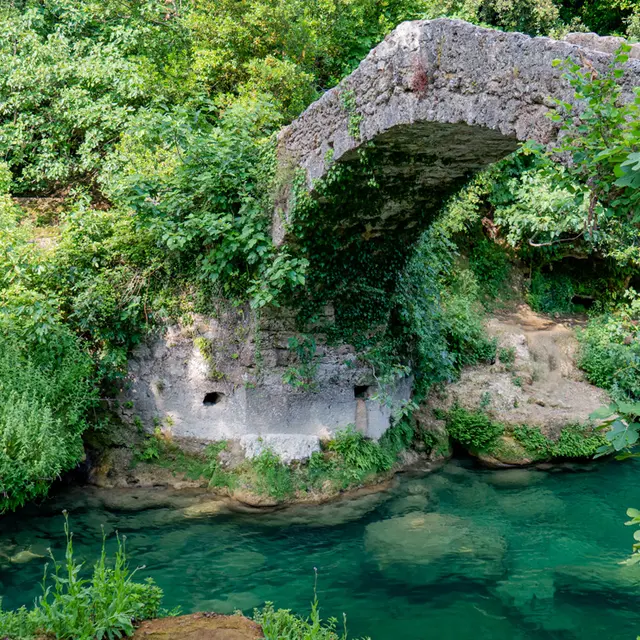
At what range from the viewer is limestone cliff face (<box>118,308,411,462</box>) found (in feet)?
24.3

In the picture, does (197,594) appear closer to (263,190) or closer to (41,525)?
(41,525)

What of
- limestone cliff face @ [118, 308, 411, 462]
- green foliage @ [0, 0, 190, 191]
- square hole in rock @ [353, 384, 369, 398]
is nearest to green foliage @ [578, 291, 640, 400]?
square hole in rock @ [353, 384, 369, 398]

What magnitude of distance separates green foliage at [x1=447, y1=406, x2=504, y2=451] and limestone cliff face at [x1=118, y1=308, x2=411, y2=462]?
154cm

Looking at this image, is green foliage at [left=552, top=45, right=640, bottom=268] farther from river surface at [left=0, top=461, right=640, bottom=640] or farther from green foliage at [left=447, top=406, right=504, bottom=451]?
green foliage at [left=447, top=406, right=504, bottom=451]

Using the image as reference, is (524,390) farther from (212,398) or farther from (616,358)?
(212,398)

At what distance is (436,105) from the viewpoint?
471cm

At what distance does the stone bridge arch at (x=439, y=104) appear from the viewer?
13.8 feet

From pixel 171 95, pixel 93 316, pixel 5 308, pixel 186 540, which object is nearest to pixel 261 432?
pixel 186 540

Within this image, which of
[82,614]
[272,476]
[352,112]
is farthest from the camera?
[272,476]

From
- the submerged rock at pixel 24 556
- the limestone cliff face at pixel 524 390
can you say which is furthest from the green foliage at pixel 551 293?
the submerged rock at pixel 24 556

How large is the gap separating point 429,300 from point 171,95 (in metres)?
4.75

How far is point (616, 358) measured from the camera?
31.5ft

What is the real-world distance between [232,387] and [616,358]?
5.58m

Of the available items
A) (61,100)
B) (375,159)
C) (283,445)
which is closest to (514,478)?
(283,445)
